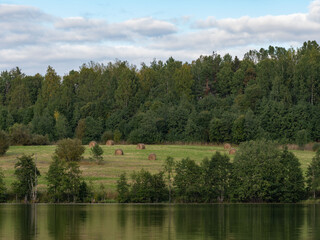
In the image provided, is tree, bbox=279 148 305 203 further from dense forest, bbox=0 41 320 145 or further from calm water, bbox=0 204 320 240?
dense forest, bbox=0 41 320 145

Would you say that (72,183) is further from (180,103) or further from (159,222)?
(180,103)

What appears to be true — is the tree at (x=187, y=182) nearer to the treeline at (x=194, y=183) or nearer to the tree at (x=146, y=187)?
the treeline at (x=194, y=183)

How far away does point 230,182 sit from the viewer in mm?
68062

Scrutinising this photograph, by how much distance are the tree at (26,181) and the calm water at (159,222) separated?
409cm

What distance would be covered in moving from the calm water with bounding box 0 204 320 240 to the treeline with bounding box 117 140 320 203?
401cm

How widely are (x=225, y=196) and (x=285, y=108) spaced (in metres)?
70.1

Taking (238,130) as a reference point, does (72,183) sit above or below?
below

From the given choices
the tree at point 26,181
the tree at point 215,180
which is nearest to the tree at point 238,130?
the tree at point 215,180

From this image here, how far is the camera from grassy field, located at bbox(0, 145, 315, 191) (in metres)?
71.7

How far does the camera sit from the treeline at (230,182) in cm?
6569

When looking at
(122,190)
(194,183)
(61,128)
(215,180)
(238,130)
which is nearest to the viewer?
(122,190)

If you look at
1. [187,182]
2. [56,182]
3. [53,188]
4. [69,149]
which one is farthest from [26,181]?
[187,182]

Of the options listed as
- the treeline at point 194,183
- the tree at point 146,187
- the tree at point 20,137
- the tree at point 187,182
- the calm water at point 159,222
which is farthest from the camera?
the tree at point 20,137

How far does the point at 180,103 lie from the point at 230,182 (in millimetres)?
80928
